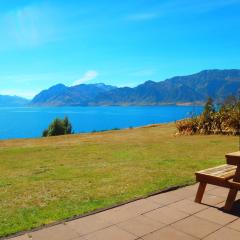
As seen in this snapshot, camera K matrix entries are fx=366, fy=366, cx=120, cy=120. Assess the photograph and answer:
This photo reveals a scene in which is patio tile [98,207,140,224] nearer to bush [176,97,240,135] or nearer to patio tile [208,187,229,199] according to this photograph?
patio tile [208,187,229,199]

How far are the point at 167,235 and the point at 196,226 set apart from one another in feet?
1.55

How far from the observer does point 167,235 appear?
4156mm

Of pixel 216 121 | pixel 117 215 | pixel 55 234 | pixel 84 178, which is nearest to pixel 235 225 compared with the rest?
pixel 117 215

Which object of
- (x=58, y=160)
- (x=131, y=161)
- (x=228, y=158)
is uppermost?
(x=228, y=158)

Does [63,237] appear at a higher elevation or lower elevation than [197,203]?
lower

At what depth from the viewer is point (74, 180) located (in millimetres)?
7250

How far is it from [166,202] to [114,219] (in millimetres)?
1052

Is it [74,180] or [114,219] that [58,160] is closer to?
[74,180]

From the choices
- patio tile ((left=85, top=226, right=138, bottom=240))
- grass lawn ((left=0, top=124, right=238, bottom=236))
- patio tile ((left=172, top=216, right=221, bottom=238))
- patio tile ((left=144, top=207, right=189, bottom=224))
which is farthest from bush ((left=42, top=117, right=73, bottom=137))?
patio tile ((left=85, top=226, right=138, bottom=240))

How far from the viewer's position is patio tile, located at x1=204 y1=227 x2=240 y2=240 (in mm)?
4055

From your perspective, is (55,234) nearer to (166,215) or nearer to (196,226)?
(166,215)

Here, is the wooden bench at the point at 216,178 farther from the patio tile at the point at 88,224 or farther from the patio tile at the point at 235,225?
the patio tile at the point at 88,224

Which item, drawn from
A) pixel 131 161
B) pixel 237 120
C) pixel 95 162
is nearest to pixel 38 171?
pixel 95 162

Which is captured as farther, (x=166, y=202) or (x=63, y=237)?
(x=166, y=202)
